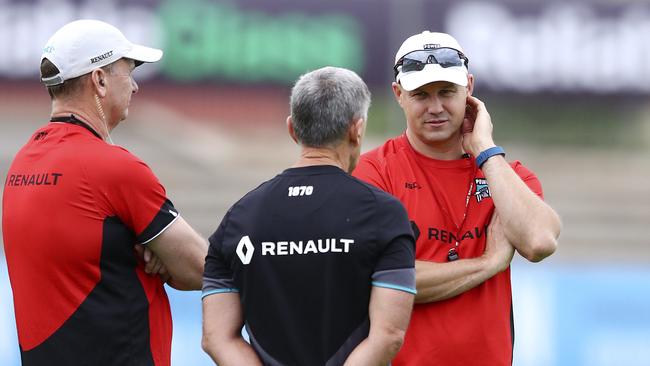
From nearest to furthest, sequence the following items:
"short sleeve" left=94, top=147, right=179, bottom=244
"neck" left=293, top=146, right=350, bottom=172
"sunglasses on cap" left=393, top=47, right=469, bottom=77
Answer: "neck" left=293, top=146, right=350, bottom=172, "short sleeve" left=94, top=147, right=179, bottom=244, "sunglasses on cap" left=393, top=47, right=469, bottom=77

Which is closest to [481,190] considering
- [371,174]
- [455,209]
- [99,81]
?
[455,209]

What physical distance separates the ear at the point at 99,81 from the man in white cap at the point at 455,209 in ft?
3.24

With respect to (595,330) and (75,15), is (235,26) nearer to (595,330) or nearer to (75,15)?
(75,15)

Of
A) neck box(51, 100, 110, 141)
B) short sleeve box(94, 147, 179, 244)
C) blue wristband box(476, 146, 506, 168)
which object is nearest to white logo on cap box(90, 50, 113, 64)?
neck box(51, 100, 110, 141)

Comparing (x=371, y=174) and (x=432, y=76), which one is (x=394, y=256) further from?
(x=432, y=76)

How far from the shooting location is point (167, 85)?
1609cm

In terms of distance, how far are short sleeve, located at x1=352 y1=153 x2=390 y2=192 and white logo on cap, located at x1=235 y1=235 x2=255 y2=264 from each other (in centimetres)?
80

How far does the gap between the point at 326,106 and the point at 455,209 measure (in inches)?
34.5

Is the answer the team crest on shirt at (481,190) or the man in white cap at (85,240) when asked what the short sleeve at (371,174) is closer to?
the team crest on shirt at (481,190)

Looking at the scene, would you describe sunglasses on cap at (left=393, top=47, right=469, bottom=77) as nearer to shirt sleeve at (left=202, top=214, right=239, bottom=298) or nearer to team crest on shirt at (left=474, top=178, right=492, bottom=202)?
team crest on shirt at (left=474, top=178, right=492, bottom=202)

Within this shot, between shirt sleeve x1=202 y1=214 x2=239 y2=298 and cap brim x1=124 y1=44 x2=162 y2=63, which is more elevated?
cap brim x1=124 y1=44 x2=162 y2=63

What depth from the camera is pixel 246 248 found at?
9.97 ft

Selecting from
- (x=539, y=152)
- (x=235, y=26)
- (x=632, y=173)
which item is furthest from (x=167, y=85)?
(x=632, y=173)

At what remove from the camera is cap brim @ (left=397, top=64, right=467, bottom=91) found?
12.1 ft
